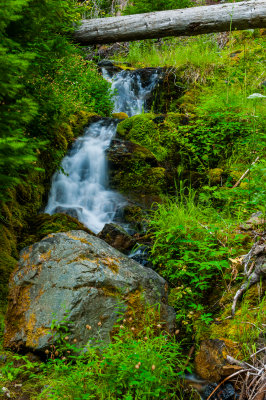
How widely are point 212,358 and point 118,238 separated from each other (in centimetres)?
215

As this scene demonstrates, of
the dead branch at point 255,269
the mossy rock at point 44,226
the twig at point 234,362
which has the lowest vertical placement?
the twig at point 234,362

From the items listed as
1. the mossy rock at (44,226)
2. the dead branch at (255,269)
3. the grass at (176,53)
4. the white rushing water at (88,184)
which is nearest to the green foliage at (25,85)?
the mossy rock at (44,226)

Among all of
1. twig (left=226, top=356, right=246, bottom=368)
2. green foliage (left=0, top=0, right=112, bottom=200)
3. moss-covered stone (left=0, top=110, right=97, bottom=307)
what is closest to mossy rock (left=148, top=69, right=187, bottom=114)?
green foliage (left=0, top=0, right=112, bottom=200)

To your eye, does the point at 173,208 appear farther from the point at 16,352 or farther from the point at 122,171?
the point at 16,352

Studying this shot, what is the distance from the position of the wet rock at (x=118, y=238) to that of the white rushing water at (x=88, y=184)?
655 mm

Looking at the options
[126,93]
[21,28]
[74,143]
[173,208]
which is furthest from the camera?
[126,93]

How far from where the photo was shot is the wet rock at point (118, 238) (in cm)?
446

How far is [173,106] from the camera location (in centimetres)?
811

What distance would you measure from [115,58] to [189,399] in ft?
37.0

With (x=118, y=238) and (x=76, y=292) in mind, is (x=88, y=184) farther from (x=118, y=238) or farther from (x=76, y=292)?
(x=76, y=292)

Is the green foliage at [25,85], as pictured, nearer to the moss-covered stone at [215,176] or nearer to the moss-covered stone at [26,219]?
the moss-covered stone at [26,219]

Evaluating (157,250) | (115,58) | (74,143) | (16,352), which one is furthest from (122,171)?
(115,58)

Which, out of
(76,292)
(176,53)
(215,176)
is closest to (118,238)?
(76,292)

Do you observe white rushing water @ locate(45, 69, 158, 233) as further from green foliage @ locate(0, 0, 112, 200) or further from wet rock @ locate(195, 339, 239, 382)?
wet rock @ locate(195, 339, 239, 382)
